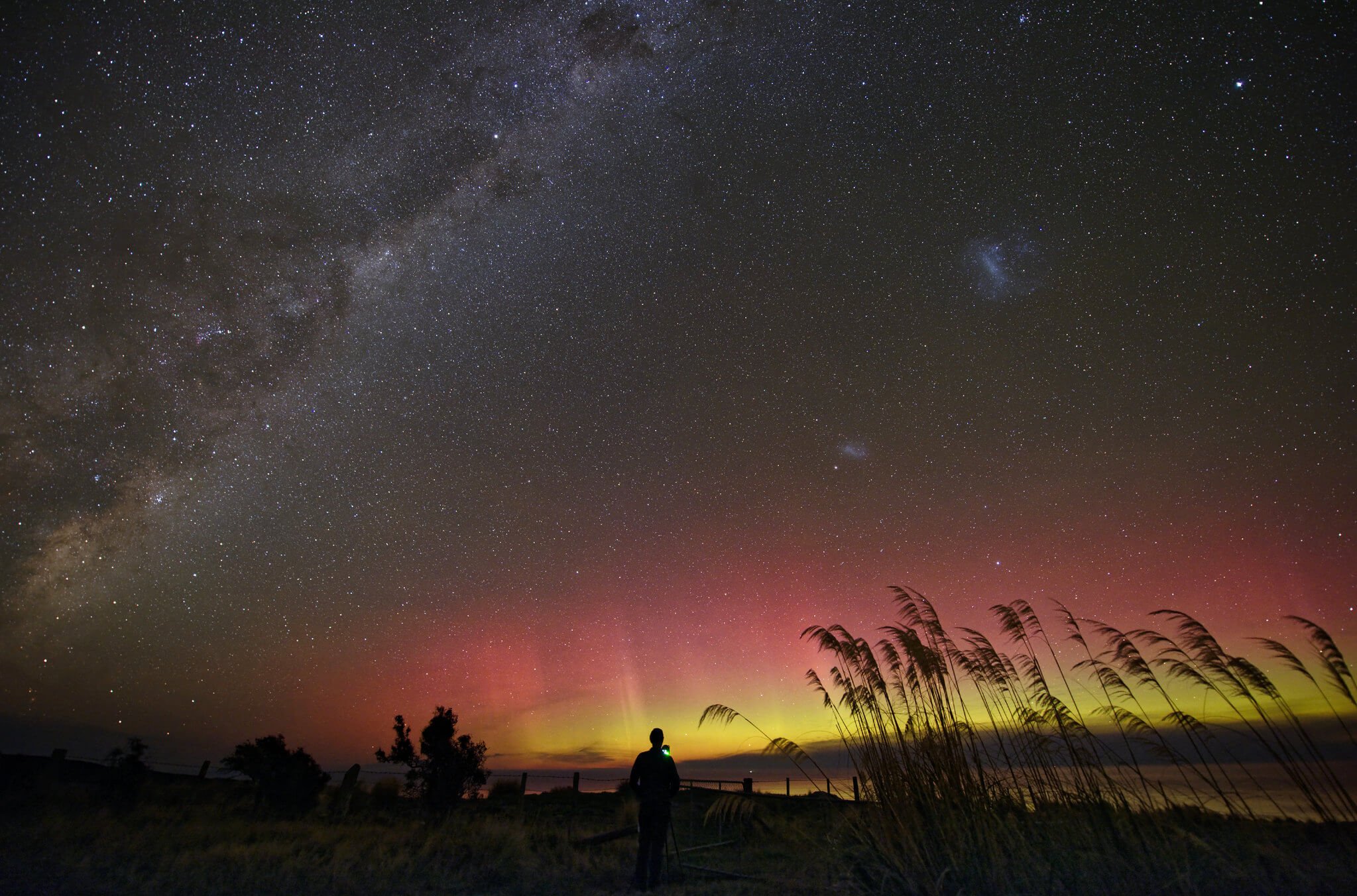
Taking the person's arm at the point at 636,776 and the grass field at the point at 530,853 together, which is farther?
the person's arm at the point at 636,776

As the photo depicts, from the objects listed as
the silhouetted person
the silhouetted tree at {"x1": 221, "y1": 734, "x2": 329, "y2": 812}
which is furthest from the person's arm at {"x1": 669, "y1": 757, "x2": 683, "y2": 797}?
the silhouetted tree at {"x1": 221, "y1": 734, "x2": 329, "y2": 812}

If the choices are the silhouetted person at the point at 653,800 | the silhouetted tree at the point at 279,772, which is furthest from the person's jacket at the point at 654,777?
the silhouetted tree at the point at 279,772

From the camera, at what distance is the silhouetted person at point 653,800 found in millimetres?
8625

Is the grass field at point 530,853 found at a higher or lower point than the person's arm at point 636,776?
lower

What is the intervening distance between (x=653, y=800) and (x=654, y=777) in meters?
0.32

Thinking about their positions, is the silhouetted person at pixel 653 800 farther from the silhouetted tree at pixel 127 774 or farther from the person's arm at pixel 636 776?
the silhouetted tree at pixel 127 774

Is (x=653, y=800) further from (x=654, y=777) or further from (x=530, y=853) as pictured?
(x=530, y=853)

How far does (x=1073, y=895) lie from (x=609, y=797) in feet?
78.1

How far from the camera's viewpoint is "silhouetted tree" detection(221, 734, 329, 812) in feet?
63.0

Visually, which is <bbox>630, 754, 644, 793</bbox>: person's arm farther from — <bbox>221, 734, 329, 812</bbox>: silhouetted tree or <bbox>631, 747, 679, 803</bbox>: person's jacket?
<bbox>221, 734, 329, 812</bbox>: silhouetted tree

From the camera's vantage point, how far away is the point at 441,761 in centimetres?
2512

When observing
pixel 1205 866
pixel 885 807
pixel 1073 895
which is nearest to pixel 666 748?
pixel 885 807

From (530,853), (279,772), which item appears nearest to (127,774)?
(279,772)

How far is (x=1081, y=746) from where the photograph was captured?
24.0 feet
